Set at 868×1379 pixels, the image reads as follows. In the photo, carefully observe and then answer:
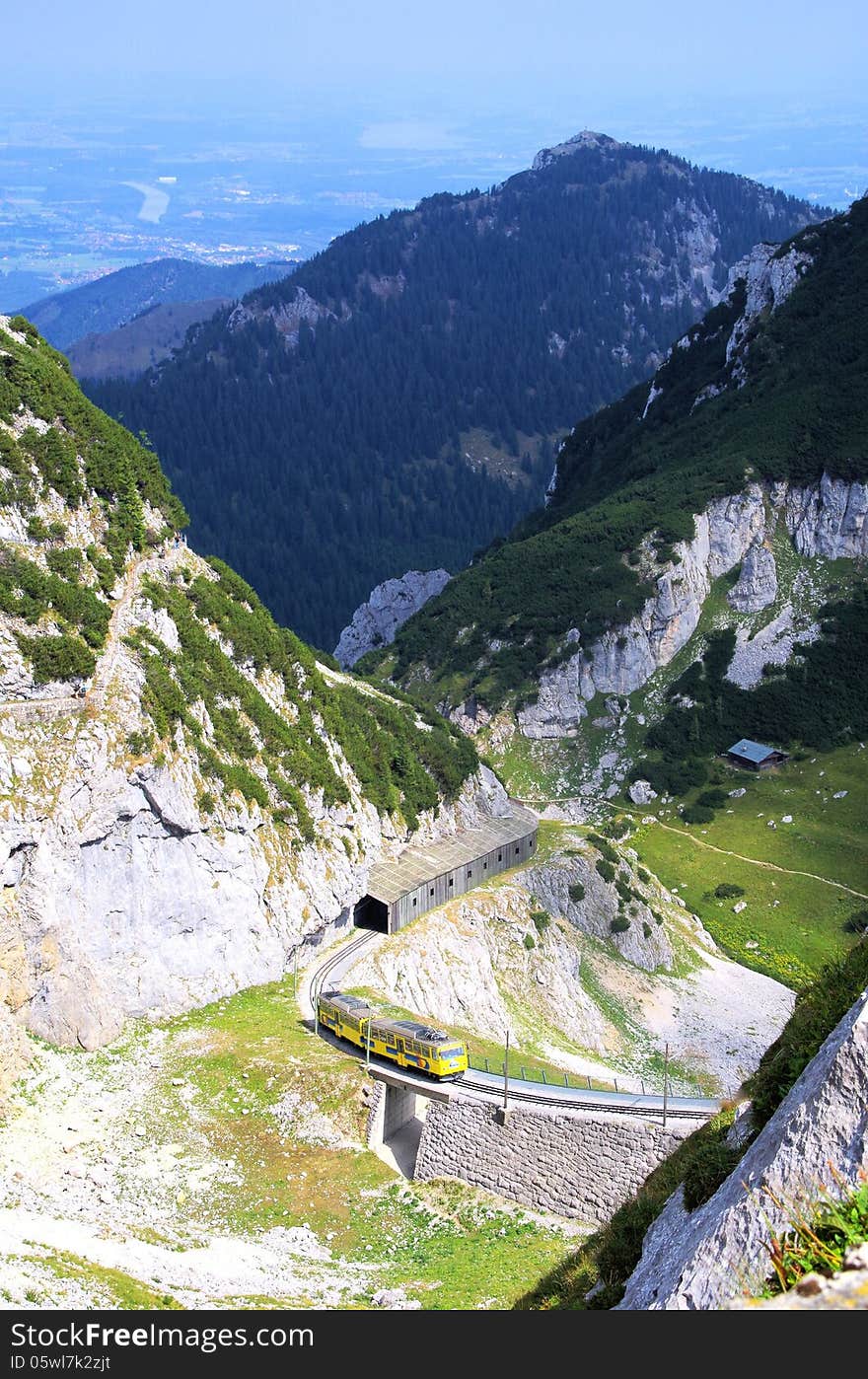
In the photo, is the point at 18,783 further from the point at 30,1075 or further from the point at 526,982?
the point at 526,982

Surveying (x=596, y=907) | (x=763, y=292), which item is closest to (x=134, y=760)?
(x=596, y=907)

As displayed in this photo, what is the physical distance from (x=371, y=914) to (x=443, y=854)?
8.04 meters

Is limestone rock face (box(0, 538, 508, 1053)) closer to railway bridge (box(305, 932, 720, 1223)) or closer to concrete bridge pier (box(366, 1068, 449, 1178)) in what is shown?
railway bridge (box(305, 932, 720, 1223))

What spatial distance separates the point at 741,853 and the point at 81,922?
228 feet

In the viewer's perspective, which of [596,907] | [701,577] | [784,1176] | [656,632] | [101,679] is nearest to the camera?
[784,1176]

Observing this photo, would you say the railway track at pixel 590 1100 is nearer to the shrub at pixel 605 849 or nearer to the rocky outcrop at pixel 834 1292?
the shrub at pixel 605 849

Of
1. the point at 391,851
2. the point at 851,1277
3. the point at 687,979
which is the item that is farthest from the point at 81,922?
the point at 851,1277

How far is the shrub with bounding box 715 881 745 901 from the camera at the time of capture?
365 ft

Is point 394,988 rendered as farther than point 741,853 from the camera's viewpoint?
No

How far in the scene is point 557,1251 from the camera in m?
52.9

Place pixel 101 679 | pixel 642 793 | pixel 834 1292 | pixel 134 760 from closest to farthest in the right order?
pixel 834 1292
pixel 134 760
pixel 101 679
pixel 642 793

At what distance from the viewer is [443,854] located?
8731cm

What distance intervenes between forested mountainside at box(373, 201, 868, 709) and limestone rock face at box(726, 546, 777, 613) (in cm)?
450

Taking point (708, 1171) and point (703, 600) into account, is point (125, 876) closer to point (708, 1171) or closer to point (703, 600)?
point (708, 1171)
